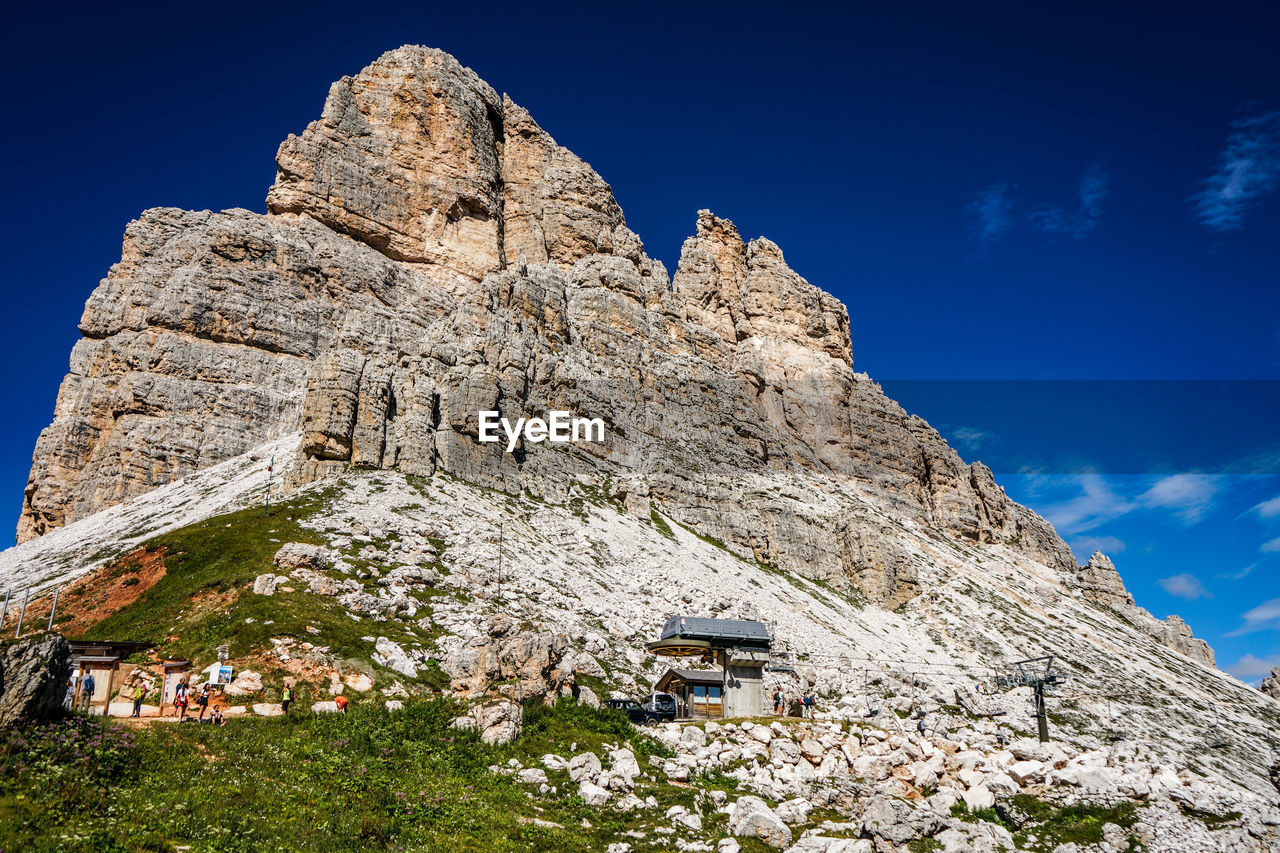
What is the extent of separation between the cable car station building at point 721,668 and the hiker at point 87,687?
21677mm

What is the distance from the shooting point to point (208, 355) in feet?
295

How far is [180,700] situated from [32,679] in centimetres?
868

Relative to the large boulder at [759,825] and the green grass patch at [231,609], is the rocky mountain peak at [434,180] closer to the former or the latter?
the green grass patch at [231,609]

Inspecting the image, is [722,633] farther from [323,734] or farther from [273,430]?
[273,430]

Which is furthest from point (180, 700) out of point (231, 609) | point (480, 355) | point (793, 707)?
point (480, 355)

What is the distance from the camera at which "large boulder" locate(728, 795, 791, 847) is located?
20.6 meters

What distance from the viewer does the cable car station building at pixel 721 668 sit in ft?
113

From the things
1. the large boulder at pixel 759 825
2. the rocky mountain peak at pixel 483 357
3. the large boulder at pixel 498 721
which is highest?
the rocky mountain peak at pixel 483 357

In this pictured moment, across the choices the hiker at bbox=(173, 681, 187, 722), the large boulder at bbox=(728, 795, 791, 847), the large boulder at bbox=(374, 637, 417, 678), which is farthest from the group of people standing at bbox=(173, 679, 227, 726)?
the large boulder at bbox=(728, 795, 791, 847)

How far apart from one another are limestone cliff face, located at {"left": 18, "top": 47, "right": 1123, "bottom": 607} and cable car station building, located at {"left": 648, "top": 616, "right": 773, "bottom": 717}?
3133 cm

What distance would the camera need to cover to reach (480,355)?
238ft

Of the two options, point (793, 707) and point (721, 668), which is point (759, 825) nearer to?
point (721, 668)

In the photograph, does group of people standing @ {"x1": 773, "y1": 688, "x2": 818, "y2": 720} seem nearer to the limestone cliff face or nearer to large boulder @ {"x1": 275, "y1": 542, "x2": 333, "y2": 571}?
large boulder @ {"x1": 275, "y1": 542, "x2": 333, "y2": 571}

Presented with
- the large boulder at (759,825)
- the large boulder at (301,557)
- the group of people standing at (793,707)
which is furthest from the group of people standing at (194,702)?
the group of people standing at (793,707)
